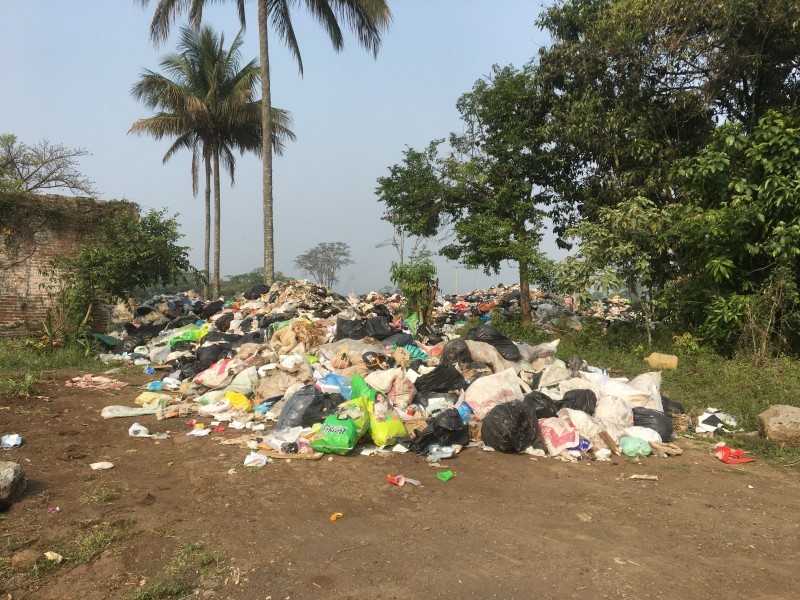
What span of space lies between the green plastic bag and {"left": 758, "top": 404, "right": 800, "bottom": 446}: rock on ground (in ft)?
12.2

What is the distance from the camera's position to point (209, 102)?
16.6 metres

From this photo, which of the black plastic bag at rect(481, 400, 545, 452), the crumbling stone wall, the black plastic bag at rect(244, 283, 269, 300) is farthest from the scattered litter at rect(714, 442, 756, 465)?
the crumbling stone wall

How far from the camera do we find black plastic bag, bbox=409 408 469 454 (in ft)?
15.7

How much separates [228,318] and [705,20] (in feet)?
31.8

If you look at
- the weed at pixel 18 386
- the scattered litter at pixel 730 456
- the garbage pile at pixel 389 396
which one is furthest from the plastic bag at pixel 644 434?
the weed at pixel 18 386

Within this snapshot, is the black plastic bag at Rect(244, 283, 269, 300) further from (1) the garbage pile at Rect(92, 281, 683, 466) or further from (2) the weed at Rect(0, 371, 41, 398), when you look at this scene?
(2) the weed at Rect(0, 371, 41, 398)

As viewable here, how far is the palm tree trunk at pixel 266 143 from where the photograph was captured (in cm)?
1232

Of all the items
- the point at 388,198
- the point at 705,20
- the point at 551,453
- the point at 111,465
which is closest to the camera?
the point at 111,465

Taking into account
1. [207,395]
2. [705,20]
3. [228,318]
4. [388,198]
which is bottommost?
[207,395]

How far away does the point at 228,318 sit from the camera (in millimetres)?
10141

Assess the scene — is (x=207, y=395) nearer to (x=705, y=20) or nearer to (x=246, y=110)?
(x=705, y=20)

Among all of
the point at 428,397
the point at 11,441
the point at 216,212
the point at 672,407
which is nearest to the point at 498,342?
the point at 428,397

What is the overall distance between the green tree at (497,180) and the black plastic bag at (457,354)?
4.17m

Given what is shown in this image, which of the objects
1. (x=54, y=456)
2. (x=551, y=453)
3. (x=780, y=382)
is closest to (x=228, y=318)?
(x=54, y=456)
